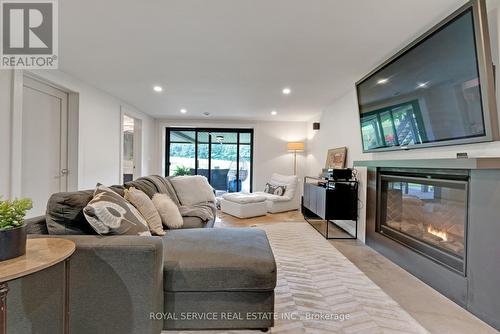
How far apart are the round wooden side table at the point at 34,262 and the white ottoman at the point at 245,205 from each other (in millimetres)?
3923

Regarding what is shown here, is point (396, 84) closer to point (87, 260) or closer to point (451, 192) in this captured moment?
point (451, 192)

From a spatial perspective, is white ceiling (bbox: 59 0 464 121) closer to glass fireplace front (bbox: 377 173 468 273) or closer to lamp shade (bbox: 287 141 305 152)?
glass fireplace front (bbox: 377 173 468 273)

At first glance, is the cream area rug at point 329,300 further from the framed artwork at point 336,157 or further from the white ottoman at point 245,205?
the white ottoman at point 245,205

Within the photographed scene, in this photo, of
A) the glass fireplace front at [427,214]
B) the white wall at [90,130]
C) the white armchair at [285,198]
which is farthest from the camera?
the white armchair at [285,198]

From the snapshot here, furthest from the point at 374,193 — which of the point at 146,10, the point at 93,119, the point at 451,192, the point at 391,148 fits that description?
the point at 93,119

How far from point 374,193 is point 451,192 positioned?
1162 millimetres

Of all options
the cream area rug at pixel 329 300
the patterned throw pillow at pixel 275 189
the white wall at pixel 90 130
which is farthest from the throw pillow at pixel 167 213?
the patterned throw pillow at pixel 275 189

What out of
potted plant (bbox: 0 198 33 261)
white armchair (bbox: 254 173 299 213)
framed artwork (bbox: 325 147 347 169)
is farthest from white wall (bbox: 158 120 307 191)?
potted plant (bbox: 0 198 33 261)

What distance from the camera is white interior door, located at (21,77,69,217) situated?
3094 millimetres

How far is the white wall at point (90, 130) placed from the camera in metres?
2.63

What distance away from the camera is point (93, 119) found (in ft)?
13.4

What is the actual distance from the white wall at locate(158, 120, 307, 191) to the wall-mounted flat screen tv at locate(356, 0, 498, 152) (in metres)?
3.89

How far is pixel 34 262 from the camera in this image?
0.96 metres

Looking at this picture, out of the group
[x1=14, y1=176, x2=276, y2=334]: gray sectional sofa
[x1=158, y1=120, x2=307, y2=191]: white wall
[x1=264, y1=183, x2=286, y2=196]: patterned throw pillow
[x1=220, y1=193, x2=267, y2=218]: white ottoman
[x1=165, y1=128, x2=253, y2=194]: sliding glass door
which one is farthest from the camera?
[x1=165, y1=128, x2=253, y2=194]: sliding glass door
